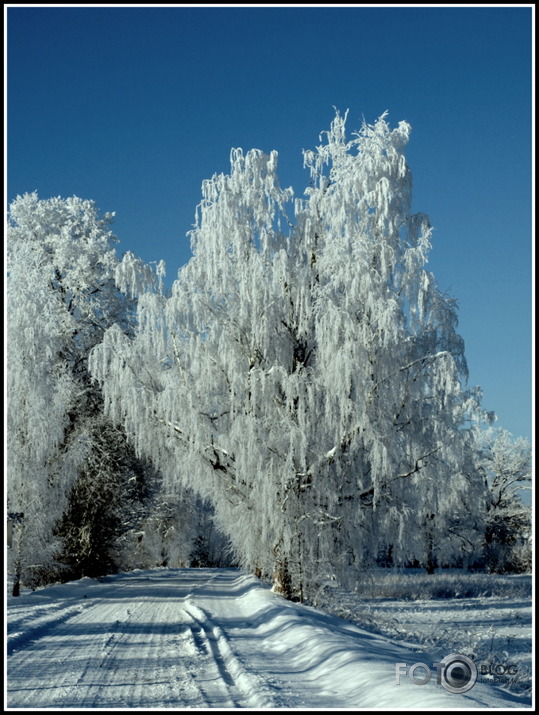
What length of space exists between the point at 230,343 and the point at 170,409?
6.80ft

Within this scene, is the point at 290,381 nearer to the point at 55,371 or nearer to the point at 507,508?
the point at 55,371

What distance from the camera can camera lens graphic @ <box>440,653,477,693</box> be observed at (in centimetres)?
645

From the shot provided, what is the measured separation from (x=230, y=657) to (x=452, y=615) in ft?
42.0

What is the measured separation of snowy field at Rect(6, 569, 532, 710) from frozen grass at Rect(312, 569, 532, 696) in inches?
3.5

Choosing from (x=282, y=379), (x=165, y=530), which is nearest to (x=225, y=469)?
(x=282, y=379)

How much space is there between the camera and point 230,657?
8.05 metres

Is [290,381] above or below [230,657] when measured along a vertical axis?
above

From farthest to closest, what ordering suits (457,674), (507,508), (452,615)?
(507,508) → (452,615) → (457,674)
